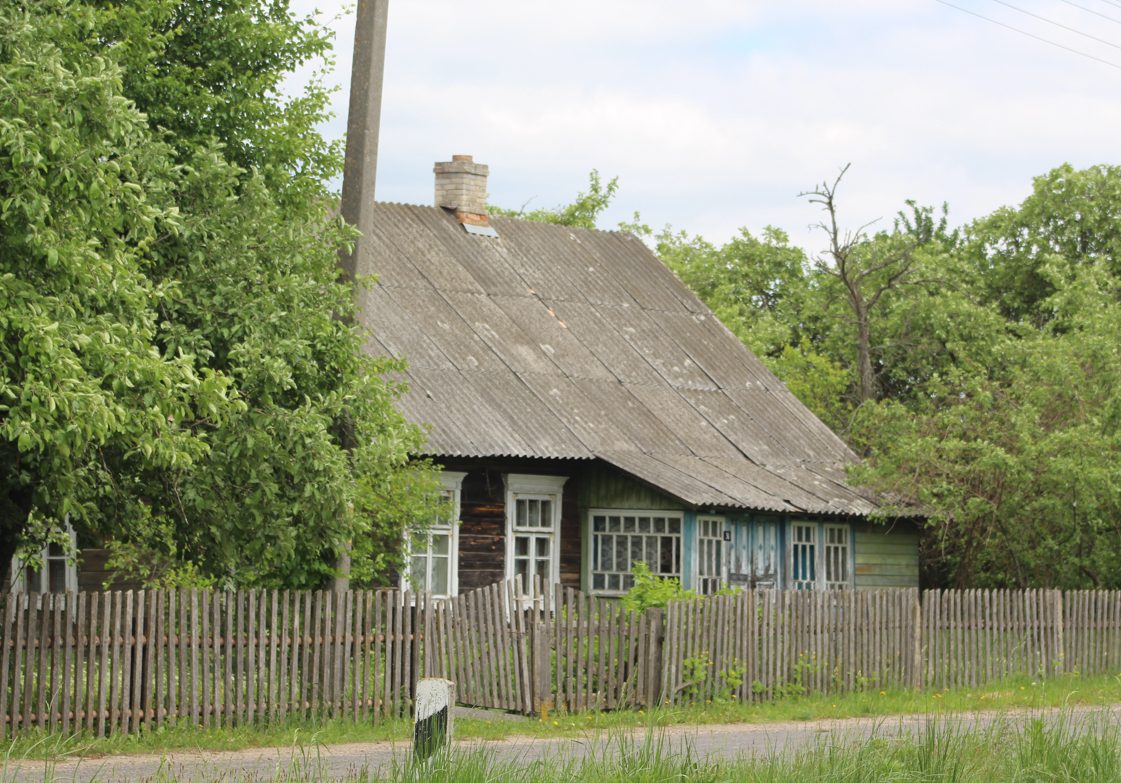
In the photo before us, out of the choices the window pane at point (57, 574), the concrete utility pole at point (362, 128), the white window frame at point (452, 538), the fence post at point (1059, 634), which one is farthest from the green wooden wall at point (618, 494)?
the concrete utility pole at point (362, 128)

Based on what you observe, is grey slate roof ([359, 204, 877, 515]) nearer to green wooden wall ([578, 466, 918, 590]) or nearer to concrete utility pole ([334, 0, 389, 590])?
green wooden wall ([578, 466, 918, 590])

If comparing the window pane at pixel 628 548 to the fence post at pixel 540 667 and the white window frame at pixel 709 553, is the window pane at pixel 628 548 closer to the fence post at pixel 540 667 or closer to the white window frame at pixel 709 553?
the white window frame at pixel 709 553

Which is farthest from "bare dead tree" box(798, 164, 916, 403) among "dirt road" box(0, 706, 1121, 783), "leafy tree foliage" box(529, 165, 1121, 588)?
"dirt road" box(0, 706, 1121, 783)

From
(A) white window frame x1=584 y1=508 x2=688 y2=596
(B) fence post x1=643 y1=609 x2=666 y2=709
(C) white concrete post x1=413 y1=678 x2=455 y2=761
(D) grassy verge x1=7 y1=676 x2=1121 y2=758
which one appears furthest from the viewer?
(A) white window frame x1=584 y1=508 x2=688 y2=596

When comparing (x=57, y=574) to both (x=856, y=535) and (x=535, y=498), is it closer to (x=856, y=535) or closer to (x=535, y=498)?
(x=535, y=498)

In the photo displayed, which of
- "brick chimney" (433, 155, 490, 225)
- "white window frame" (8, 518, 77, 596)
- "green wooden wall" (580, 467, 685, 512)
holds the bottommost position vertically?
"white window frame" (8, 518, 77, 596)

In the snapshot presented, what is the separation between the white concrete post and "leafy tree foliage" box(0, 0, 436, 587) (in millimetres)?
3604

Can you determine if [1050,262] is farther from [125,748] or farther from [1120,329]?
[125,748]

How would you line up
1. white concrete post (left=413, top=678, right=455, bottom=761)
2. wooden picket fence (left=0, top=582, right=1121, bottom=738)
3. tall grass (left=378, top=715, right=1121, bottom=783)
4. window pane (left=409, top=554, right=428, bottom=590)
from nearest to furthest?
white concrete post (left=413, top=678, right=455, bottom=761) < tall grass (left=378, top=715, right=1121, bottom=783) < wooden picket fence (left=0, top=582, right=1121, bottom=738) < window pane (left=409, top=554, right=428, bottom=590)

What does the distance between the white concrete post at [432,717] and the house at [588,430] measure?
13.2 m

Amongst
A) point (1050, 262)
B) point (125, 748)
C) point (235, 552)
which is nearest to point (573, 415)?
point (235, 552)

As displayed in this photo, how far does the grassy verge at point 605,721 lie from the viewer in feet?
38.7

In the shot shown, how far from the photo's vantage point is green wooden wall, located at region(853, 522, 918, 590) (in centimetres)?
2467

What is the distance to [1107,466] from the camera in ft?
71.3
